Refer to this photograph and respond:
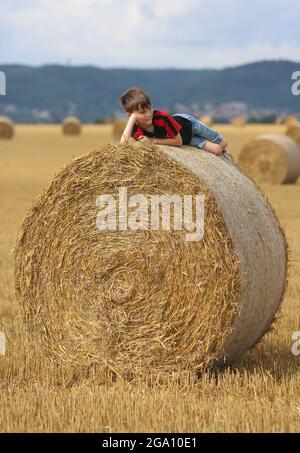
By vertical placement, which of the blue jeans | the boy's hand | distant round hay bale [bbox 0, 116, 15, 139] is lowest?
the boy's hand

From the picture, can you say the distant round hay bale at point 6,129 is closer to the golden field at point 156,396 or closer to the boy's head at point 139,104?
the golden field at point 156,396

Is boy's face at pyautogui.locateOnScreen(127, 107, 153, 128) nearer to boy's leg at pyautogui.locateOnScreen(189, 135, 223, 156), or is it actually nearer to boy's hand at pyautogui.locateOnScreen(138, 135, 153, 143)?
boy's hand at pyautogui.locateOnScreen(138, 135, 153, 143)

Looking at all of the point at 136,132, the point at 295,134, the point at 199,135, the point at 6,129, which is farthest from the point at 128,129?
the point at 6,129

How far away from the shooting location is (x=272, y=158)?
22.0 m

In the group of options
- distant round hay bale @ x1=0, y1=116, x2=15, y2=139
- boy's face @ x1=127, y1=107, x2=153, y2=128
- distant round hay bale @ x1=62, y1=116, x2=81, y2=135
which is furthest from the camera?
distant round hay bale @ x1=62, y1=116, x2=81, y2=135

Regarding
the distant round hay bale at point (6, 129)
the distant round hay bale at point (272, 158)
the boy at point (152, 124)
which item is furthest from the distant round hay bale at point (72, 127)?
the boy at point (152, 124)

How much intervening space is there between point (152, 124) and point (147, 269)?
1169 mm

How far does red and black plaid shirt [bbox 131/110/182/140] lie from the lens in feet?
24.4

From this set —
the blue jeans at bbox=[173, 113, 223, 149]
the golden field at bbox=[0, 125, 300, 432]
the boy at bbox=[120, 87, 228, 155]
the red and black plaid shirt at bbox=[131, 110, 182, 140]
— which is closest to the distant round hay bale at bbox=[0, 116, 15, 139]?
the golden field at bbox=[0, 125, 300, 432]

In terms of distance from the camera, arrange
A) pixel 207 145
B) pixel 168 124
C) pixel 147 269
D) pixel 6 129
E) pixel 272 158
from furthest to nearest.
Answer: pixel 6 129 < pixel 272 158 < pixel 207 145 < pixel 168 124 < pixel 147 269

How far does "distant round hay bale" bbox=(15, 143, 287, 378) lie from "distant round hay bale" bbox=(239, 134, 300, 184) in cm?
1441

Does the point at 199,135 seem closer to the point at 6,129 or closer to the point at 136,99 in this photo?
the point at 136,99

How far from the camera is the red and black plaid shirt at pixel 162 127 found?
293 inches
